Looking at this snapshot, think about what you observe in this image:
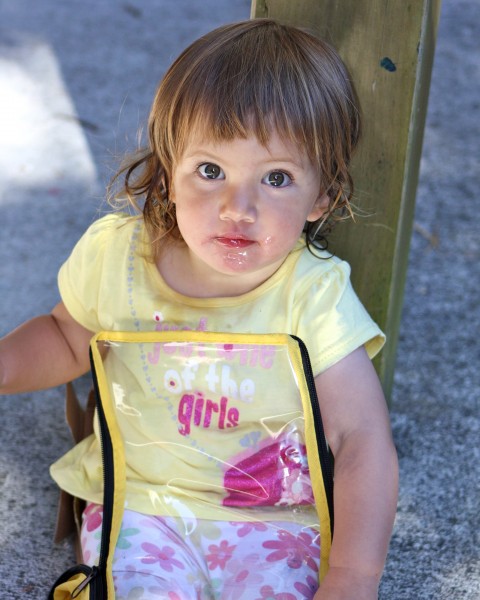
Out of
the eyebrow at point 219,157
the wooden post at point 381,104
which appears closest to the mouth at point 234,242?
the eyebrow at point 219,157

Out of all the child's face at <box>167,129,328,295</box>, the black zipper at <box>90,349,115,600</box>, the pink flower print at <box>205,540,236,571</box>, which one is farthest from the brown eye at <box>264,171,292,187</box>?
the pink flower print at <box>205,540,236,571</box>

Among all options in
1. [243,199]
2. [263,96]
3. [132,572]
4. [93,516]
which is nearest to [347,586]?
[132,572]

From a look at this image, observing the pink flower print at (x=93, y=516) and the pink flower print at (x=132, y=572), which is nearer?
the pink flower print at (x=132, y=572)

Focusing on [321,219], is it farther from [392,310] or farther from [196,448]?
[196,448]

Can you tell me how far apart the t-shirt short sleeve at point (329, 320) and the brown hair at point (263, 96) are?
135mm

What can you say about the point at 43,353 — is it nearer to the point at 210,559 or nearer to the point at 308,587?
the point at 210,559

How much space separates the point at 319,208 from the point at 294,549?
48cm

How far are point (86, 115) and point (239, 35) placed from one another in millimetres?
1609

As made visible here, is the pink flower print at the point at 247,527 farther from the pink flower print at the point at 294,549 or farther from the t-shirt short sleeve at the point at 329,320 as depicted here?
the t-shirt short sleeve at the point at 329,320

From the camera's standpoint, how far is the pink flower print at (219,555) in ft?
4.32

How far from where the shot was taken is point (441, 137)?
2.80 meters

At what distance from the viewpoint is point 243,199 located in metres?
1.23

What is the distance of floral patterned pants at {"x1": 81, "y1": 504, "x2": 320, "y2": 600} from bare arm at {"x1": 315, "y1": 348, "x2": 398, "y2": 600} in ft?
0.22

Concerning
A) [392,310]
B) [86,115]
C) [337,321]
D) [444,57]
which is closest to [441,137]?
[444,57]
